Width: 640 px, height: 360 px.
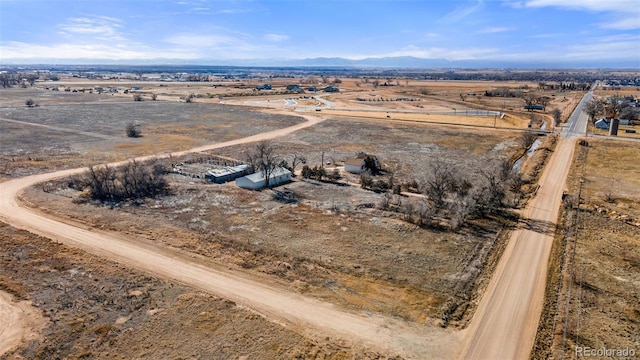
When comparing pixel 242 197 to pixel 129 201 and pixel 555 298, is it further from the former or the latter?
pixel 555 298

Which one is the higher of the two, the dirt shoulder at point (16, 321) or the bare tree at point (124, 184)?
the bare tree at point (124, 184)

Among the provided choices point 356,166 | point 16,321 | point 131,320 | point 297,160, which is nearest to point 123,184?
point 16,321

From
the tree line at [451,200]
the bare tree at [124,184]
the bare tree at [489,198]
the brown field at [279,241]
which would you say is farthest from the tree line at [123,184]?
the bare tree at [489,198]

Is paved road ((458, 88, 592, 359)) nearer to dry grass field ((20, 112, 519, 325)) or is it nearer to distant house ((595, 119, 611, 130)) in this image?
dry grass field ((20, 112, 519, 325))

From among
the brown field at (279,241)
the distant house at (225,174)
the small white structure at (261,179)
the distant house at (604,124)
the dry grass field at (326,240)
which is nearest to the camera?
the brown field at (279,241)

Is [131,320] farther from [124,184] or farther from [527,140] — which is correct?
[527,140]

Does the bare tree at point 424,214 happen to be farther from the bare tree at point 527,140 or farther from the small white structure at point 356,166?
the bare tree at point 527,140

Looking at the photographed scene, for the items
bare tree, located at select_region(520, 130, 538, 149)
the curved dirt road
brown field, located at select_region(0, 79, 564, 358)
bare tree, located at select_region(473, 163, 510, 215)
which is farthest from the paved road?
bare tree, located at select_region(520, 130, 538, 149)
